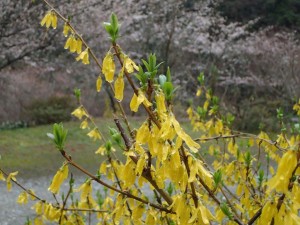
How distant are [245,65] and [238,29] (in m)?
1.53

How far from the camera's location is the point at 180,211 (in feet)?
3.85

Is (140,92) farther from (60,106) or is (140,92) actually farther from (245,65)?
(245,65)

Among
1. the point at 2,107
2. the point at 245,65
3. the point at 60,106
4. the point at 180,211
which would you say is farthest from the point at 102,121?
the point at 180,211

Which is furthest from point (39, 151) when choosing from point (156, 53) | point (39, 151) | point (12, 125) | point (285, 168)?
point (285, 168)

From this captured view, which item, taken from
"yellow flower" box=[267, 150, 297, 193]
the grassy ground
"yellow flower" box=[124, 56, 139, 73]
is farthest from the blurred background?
"yellow flower" box=[267, 150, 297, 193]

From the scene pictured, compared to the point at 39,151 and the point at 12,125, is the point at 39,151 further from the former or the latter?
the point at 12,125

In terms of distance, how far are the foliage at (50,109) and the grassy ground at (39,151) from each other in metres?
0.45

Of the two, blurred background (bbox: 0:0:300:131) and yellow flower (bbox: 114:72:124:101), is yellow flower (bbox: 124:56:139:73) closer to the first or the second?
yellow flower (bbox: 114:72:124:101)

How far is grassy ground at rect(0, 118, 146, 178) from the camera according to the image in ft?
33.3

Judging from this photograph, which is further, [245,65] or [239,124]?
[245,65]

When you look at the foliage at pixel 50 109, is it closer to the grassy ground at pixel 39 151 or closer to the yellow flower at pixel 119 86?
the grassy ground at pixel 39 151

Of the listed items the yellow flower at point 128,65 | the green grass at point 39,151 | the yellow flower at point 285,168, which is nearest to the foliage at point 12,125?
the green grass at point 39,151

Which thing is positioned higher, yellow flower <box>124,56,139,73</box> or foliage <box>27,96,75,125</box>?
yellow flower <box>124,56,139,73</box>

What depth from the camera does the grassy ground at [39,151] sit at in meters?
10.1
